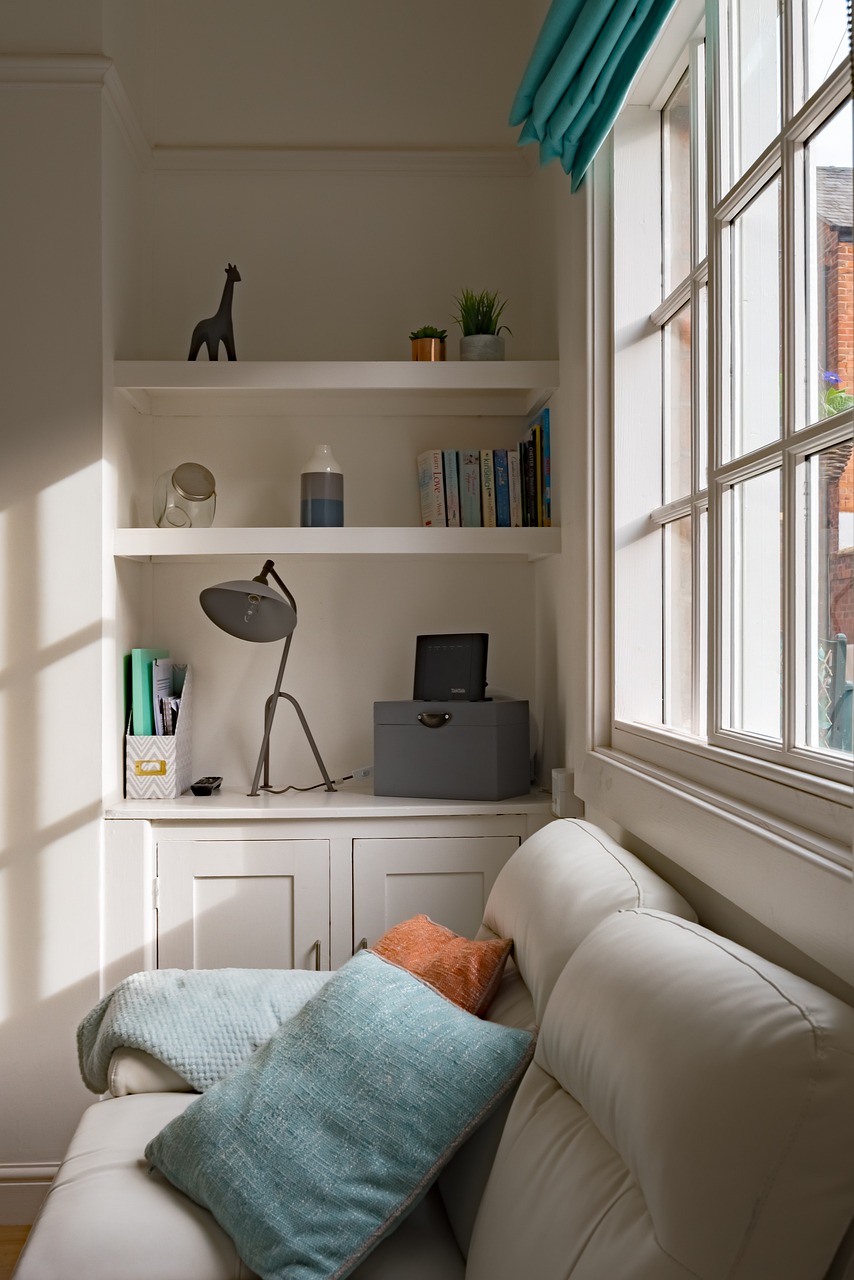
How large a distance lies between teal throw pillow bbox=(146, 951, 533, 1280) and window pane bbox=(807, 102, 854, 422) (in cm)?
92

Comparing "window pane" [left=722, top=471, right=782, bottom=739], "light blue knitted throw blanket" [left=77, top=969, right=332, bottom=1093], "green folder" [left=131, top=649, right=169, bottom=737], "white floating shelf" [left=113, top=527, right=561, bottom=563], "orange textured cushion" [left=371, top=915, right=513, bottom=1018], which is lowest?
"light blue knitted throw blanket" [left=77, top=969, right=332, bottom=1093]

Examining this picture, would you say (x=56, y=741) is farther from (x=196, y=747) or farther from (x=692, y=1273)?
(x=692, y=1273)

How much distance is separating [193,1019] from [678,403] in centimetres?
139

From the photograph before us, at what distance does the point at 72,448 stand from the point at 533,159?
1459 millimetres

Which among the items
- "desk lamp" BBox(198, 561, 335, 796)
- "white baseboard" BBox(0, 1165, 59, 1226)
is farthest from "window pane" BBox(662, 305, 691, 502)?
"white baseboard" BBox(0, 1165, 59, 1226)

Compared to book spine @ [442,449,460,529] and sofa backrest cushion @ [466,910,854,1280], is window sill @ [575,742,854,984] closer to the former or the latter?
sofa backrest cushion @ [466,910,854,1280]

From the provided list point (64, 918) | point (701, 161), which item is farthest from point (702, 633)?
point (64, 918)

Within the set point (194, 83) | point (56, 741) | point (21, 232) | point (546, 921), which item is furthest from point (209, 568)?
point (546, 921)

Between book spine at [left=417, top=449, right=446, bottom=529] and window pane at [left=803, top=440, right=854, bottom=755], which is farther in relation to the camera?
book spine at [left=417, top=449, right=446, bottom=529]

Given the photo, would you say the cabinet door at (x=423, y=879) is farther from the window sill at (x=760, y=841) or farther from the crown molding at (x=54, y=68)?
the crown molding at (x=54, y=68)

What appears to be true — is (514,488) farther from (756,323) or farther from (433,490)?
(756,323)

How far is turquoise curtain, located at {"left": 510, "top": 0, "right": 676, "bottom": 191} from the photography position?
1.60 m

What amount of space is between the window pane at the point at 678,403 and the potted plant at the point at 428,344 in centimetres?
79

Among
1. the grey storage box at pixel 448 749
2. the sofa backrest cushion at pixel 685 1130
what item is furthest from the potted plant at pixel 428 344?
the sofa backrest cushion at pixel 685 1130
